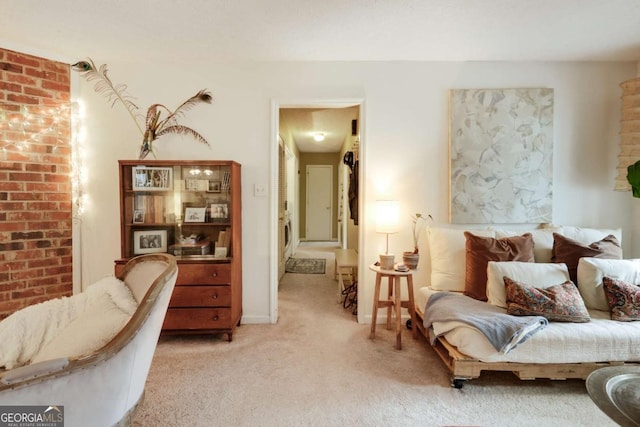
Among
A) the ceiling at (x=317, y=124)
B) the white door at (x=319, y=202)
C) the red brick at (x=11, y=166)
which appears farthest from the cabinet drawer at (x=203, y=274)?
the white door at (x=319, y=202)

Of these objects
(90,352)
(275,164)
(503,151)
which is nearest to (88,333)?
(90,352)

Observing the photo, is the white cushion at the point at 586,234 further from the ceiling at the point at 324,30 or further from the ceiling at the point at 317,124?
the ceiling at the point at 317,124

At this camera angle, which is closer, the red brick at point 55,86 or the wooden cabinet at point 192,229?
A: the wooden cabinet at point 192,229

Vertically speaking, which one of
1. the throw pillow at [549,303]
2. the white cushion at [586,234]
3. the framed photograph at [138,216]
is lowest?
the throw pillow at [549,303]

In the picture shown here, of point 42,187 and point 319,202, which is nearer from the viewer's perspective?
point 42,187

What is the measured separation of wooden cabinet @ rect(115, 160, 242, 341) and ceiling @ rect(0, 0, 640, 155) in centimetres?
98

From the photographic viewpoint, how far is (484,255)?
240 centimetres

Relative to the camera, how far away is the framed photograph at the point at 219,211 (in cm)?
276

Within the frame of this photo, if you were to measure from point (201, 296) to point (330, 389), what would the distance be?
1.26 meters

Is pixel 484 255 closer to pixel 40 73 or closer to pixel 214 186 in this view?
pixel 214 186

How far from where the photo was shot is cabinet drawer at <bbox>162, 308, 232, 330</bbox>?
8.18 ft

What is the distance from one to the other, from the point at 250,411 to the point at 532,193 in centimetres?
289

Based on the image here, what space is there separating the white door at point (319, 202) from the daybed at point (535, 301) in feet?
18.1

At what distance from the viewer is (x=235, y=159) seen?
2.89m
